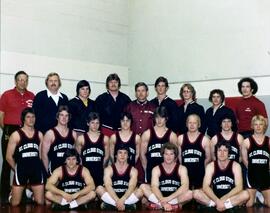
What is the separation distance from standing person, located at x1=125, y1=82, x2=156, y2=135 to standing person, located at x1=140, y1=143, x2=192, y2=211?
0.99m

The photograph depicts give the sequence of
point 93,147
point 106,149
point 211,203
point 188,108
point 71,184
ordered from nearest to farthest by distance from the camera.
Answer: point 211,203 → point 71,184 → point 93,147 → point 106,149 → point 188,108

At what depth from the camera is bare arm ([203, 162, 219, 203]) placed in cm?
630

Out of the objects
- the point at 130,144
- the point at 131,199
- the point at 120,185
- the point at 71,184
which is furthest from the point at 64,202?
the point at 130,144

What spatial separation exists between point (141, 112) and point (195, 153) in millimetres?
1203

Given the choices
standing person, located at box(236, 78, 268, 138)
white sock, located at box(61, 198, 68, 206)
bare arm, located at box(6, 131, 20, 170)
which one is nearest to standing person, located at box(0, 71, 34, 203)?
bare arm, located at box(6, 131, 20, 170)

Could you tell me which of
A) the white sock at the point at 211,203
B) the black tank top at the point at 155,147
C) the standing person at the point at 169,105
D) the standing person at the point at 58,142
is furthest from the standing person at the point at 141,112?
the white sock at the point at 211,203

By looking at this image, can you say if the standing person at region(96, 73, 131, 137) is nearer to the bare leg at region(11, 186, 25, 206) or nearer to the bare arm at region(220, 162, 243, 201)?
the bare leg at region(11, 186, 25, 206)

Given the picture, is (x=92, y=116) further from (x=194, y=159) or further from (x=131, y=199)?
(x=194, y=159)

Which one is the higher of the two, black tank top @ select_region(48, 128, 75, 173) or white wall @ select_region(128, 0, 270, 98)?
white wall @ select_region(128, 0, 270, 98)

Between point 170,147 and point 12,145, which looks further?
point 12,145

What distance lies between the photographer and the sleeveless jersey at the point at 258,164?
6.92m

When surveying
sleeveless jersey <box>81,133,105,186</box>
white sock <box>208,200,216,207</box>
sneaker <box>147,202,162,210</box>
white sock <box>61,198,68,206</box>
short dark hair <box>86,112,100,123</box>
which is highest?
short dark hair <box>86,112,100,123</box>

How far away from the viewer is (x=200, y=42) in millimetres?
9914

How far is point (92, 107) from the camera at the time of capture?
24.7ft
